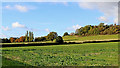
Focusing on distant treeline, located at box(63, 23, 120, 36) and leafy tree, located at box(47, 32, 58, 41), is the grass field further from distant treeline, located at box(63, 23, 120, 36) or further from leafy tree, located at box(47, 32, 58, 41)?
distant treeline, located at box(63, 23, 120, 36)

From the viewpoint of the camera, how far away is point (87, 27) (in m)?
183

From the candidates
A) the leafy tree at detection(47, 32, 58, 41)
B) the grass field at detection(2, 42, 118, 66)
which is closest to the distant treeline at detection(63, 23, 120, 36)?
the leafy tree at detection(47, 32, 58, 41)

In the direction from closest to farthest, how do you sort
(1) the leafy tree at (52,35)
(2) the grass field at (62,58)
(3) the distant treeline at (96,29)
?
(2) the grass field at (62,58)
(1) the leafy tree at (52,35)
(3) the distant treeline at (96,29)

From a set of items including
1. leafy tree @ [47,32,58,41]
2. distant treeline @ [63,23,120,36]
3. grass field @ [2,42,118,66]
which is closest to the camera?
grass field @ [2,42,118,66]

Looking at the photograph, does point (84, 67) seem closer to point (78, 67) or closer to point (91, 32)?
point (78, 67)

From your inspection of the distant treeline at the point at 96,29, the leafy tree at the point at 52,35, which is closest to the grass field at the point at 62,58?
the leafy tree at the point at 52,35

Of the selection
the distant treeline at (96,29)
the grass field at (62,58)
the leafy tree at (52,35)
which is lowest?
the grass field at (62,58)

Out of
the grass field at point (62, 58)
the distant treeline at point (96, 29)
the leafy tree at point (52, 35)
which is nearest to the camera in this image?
the grass field at point (62, 58)

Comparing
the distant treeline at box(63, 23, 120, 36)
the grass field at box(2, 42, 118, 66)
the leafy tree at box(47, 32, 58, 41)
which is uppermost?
the distant treeline at box(63, 23, 120, 36)

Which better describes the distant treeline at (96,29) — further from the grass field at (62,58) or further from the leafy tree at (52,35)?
the grass field at (62,58)

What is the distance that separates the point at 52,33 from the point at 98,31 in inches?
2181

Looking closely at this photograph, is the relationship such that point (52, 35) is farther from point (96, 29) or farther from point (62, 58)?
point (62, 58)

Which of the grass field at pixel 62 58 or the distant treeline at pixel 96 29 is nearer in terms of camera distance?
the grass field at pixel 62 58

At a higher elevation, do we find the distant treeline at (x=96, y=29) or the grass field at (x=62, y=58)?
the distant treeline at (x=96, y=29)
